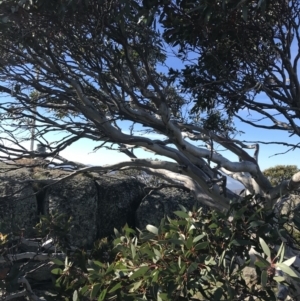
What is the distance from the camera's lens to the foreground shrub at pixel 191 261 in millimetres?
3193

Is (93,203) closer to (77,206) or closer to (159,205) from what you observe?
(77,206)

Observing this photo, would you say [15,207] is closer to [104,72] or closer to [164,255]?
[104,72]

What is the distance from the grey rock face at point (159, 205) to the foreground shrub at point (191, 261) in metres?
7.13

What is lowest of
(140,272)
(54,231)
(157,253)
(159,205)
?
(140,272)

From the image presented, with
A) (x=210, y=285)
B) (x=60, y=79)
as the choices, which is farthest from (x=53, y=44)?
(x=210, y=285)

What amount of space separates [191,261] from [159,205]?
309 inches

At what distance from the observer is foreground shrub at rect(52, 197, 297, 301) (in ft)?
10.5

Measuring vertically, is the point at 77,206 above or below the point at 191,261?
above

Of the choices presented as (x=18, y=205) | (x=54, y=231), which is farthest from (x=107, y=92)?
(x=18, y=205)

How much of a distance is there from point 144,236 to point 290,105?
3281 mm

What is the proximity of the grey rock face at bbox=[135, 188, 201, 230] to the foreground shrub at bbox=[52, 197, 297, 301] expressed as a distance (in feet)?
23.4

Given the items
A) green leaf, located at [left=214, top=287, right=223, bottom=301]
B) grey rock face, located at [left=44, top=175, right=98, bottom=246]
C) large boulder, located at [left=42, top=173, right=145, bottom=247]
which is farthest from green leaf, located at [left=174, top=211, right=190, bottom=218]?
grey rock face, located at [left=44, top=175, right=98, bottom=246]

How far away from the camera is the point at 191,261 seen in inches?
129

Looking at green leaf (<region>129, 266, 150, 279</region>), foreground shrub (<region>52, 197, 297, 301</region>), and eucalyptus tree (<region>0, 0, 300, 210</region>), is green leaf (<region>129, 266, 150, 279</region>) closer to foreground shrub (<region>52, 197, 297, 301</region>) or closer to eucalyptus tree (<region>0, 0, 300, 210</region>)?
foreground shrub (<region>52, 197, 297, 301</region>)
